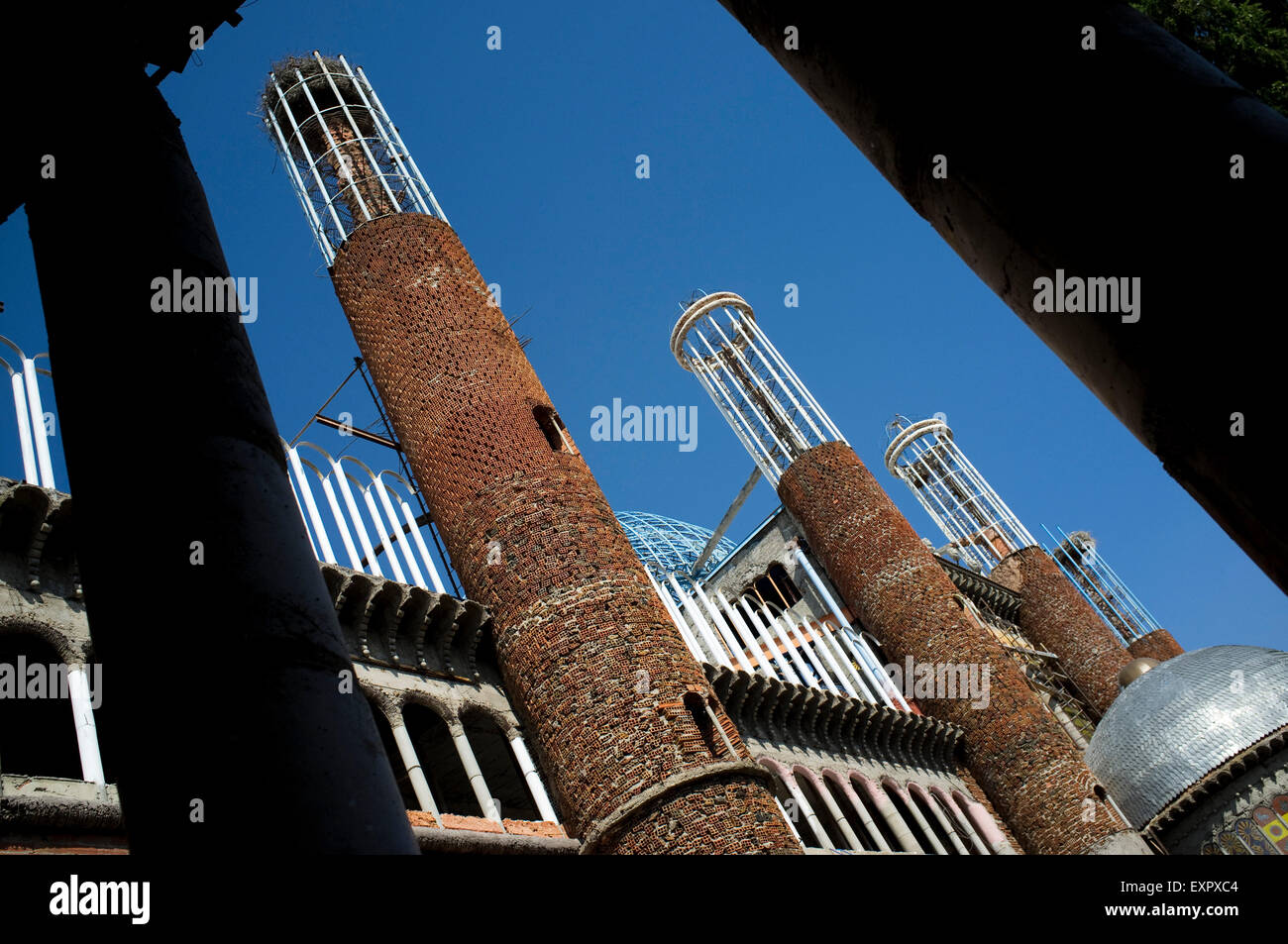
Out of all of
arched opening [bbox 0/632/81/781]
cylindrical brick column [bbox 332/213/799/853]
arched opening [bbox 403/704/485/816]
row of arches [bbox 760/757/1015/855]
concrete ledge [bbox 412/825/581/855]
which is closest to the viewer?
arched opening [bbox 0/632/81/781]

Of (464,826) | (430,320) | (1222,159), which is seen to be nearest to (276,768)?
(1222,159)

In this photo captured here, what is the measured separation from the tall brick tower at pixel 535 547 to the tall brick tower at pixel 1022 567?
1888 cm

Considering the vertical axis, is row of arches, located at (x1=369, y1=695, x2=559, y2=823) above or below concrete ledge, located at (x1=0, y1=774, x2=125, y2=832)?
above

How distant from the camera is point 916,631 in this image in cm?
2103

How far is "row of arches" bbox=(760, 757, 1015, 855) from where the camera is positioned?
16.0 metres

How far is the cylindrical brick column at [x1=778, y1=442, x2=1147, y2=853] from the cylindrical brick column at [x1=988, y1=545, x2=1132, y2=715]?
6.98 m

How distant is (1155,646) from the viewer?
2900 cm

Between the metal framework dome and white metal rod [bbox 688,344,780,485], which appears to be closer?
white metal rod [bbox 688,344,780,485]

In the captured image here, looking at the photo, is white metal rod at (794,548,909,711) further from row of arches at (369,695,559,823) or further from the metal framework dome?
the metal framework dome

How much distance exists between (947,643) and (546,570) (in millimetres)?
11101

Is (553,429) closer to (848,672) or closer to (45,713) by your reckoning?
(45,713)

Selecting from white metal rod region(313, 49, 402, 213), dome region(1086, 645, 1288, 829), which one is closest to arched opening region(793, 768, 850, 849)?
dome region(1086, 645, 1288, 829)
